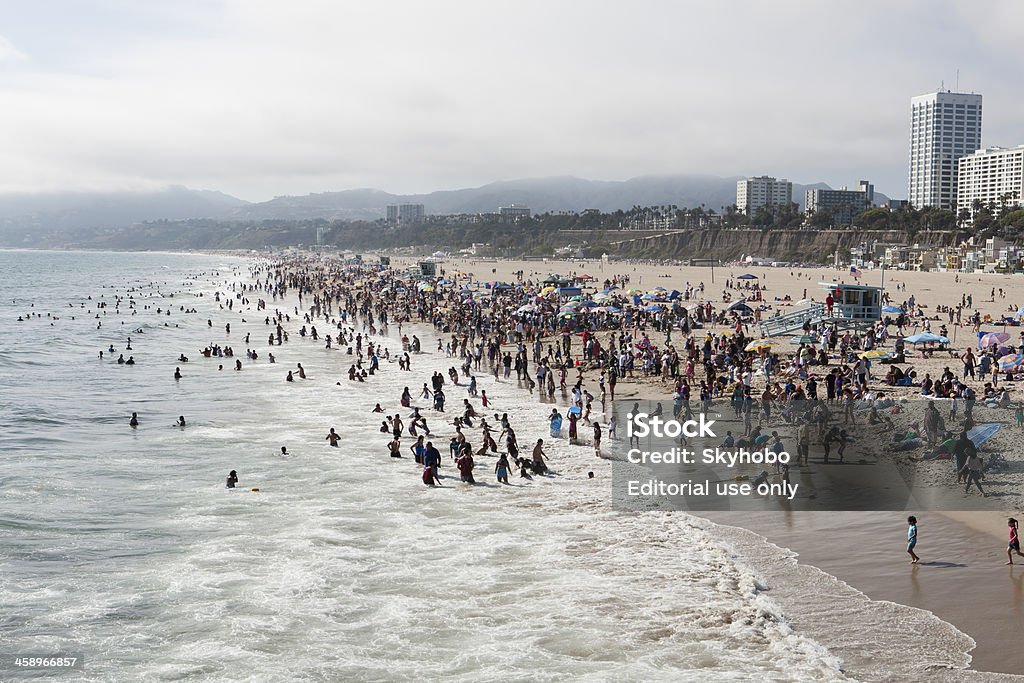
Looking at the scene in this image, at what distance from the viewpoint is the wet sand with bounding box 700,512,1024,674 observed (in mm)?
9516

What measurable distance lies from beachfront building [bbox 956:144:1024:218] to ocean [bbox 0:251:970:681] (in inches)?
7040

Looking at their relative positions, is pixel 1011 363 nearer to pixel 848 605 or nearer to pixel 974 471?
pixel 974 471

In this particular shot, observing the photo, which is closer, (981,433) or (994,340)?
(981,433)

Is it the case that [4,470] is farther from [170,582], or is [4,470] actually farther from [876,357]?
[876,357]

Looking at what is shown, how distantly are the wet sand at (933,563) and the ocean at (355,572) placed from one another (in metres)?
0.39

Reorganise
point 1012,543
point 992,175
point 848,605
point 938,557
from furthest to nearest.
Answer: point 992,175 < point 938,557 < point 1012,543 < point 848,605

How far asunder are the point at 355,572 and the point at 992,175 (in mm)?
210163

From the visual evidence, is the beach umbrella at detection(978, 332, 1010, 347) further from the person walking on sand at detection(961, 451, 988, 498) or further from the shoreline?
the shoreline

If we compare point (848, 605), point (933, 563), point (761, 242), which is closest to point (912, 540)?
point (933, 563)

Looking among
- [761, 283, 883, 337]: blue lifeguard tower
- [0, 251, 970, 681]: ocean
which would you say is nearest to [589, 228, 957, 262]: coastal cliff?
[761, 283, 883, 337]: blue lifeguard tower

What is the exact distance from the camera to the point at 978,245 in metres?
98.4

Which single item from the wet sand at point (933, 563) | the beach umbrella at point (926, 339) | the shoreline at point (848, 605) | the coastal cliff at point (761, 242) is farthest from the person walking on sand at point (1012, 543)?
the coastal cliff at point (761, 242)

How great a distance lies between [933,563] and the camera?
11.5 m

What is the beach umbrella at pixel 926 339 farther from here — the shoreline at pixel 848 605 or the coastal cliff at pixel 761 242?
the coastal cliff at pixel 761 242
